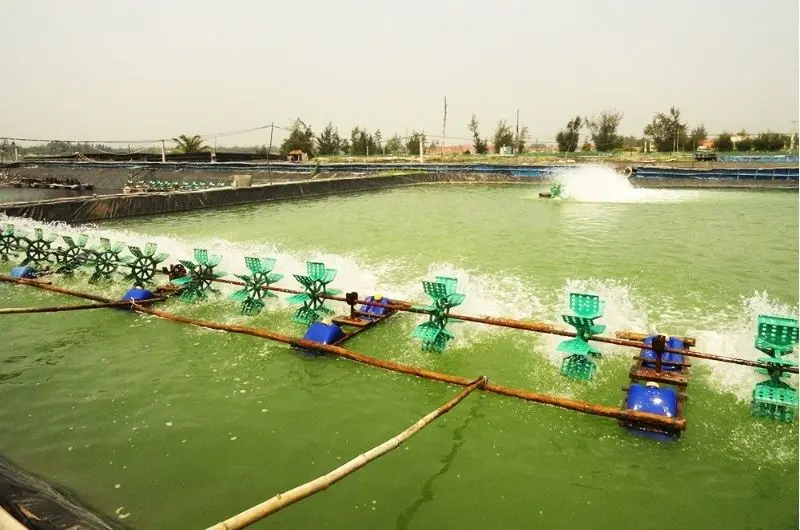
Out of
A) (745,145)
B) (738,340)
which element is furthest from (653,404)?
(745,145)

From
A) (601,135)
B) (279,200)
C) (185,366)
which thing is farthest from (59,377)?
(601,135)

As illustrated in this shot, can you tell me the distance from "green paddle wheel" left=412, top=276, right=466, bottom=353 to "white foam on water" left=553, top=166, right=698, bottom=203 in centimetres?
2241

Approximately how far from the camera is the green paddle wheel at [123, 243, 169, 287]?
40.0 ft

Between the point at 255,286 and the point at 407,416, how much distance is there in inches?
200

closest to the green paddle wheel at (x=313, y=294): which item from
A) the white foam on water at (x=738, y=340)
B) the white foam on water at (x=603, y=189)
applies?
the white foam on water at (x=738, y=340)

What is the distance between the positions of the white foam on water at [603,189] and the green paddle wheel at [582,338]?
2252 cm

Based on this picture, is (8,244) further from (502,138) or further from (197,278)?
(502,138)

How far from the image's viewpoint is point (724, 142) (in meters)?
56.2

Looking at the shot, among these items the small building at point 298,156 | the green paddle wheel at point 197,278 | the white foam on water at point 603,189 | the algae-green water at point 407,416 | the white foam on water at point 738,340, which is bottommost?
the algae-green water at point 407,416

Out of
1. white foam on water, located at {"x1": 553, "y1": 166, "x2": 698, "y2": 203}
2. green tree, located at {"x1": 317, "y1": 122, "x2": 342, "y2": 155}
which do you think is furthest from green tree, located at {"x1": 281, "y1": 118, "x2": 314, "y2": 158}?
white foam on water, located at {"x1": 553, "y1": 166, "x2": 698, "y2": 203}

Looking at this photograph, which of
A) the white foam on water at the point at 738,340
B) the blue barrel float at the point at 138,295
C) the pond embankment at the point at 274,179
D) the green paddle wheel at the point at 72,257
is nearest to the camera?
the white foam on water at the point at 738,340

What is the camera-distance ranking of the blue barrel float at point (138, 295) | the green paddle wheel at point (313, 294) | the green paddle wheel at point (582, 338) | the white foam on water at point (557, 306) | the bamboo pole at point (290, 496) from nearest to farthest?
the bamboo pole at point (290, 496) → the green paddle wheel at point (582, 338) → the white foam on water at point (557, 306) → the green paddle wheel at point (313, 294) → the blue barrel float at point (138, 295)

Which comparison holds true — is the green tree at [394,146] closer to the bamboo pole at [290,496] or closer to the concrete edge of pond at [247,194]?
the concrete edge of pond at [247,194]

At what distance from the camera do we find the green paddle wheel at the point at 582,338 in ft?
23.0
